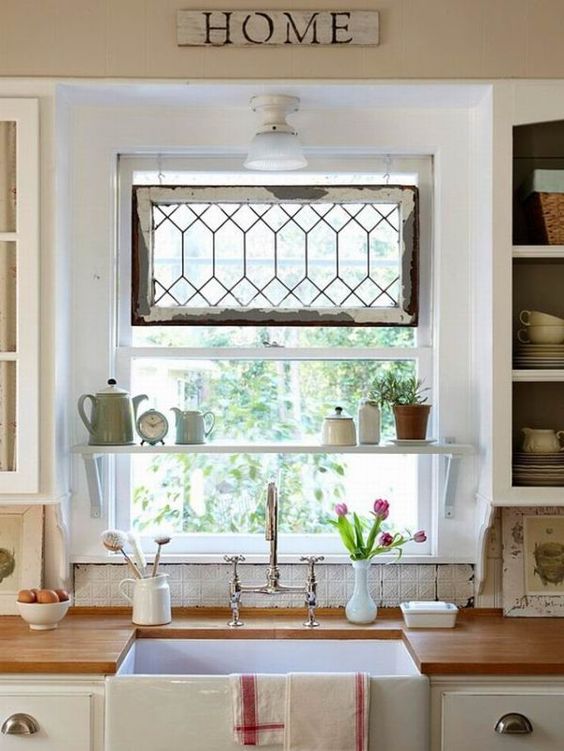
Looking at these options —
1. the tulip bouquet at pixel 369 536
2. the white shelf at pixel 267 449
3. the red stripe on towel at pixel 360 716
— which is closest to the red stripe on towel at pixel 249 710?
the red stripe on towel at pixel 360 716

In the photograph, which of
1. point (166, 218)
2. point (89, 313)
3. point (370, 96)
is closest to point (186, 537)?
point (89, 313)

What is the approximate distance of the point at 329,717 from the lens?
2.38 metres

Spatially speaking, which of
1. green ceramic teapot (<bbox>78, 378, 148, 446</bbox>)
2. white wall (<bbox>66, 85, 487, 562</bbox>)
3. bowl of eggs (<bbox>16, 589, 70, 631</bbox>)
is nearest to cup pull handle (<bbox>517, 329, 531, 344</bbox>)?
white wall (<bbox>66, 85, 487, 562</bbox>)

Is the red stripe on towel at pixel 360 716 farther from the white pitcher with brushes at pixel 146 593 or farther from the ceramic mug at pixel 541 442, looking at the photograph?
the ceramic mug at pixel 541 442

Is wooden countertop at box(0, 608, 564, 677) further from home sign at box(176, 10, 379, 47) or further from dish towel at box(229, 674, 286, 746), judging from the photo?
home sign at box(176, 10, 379, 47)

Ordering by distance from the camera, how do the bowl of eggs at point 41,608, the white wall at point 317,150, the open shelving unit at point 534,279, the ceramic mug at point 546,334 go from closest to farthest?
the bowl of eggs at point 41,608, the ceramic mug at point 546,334, the open shelving unit at point 534,279, the white wall at point 317,150

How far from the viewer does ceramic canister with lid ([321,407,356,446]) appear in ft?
9.43

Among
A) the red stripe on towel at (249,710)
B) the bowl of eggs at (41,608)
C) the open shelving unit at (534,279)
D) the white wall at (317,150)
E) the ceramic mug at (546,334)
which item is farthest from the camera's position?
the white wall at (317,150)

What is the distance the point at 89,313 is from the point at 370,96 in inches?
40.3

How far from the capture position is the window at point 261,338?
3.03 meters

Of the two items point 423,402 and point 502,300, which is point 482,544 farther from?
point 502,300

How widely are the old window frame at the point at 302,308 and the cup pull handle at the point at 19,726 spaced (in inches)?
45.8

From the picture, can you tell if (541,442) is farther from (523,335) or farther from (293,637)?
(293,637)

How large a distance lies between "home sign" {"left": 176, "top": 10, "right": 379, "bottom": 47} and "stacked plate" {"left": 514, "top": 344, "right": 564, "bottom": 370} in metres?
0.93
